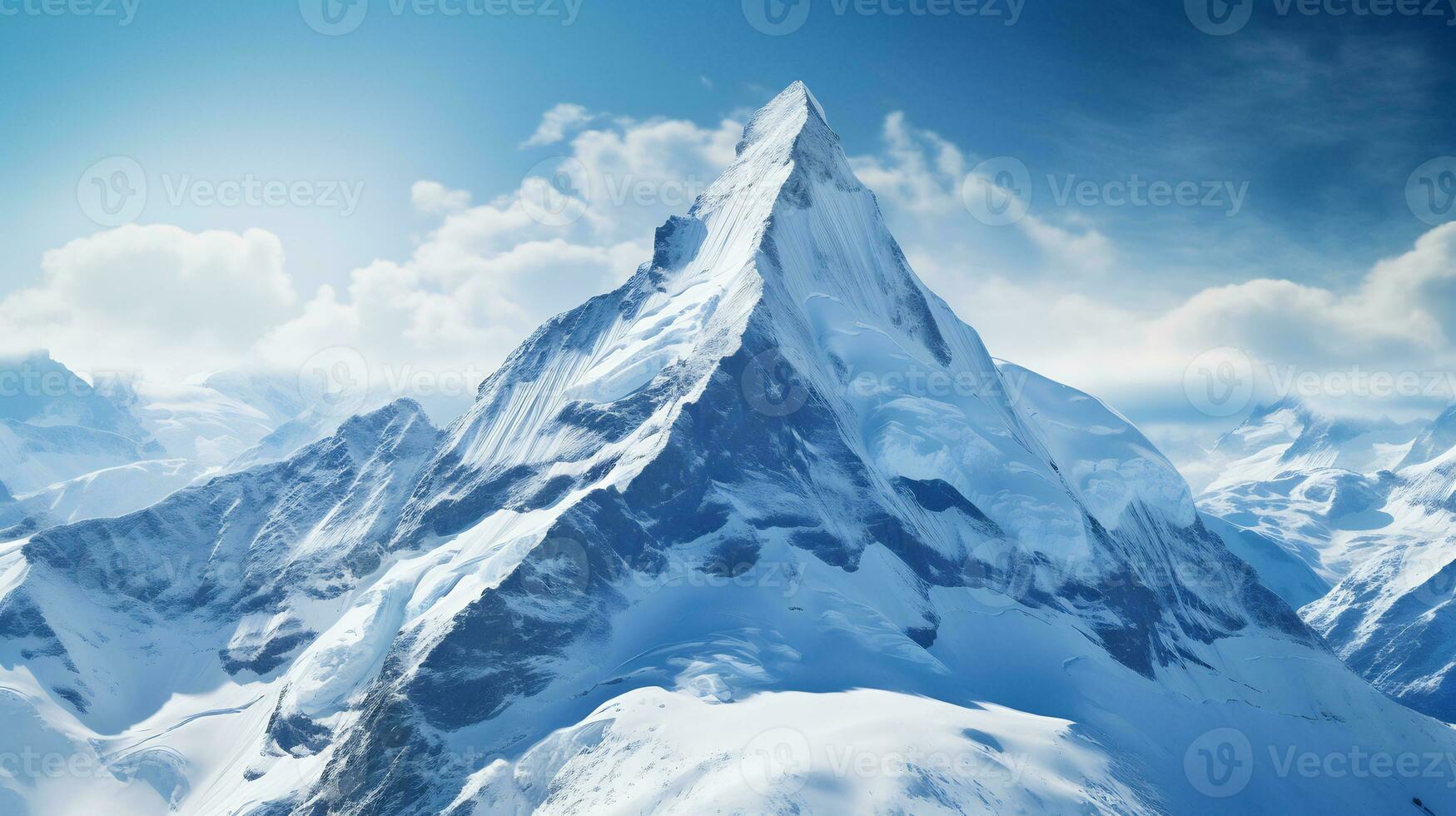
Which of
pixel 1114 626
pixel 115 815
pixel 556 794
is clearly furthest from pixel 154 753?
pixel 1114 626

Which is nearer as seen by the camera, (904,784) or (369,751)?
(904,784)

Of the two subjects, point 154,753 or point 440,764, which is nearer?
point 440,764

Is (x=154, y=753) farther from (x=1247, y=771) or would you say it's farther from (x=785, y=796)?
(x=1247, y=771)

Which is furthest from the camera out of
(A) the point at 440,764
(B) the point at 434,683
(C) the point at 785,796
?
(B) the point at 434,683

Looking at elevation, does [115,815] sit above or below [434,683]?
below

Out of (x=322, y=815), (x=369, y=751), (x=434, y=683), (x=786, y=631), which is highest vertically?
(x=786, y=631)

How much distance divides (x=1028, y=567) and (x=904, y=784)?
87.9 meters

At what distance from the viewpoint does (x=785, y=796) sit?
104 metres

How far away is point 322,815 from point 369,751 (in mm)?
10724

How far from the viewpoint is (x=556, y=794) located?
114375 mm

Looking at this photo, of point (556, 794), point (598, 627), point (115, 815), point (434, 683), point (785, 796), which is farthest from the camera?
point (115, 815)

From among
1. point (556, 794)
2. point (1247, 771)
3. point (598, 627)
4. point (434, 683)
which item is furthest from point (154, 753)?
point (1247, 771)

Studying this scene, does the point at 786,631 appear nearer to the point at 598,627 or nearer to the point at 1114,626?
the point at 598,627

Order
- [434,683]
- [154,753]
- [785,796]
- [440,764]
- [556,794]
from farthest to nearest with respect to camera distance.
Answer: [154,753] → [434,683] → [440,764] → [556,794] → [785,796]
